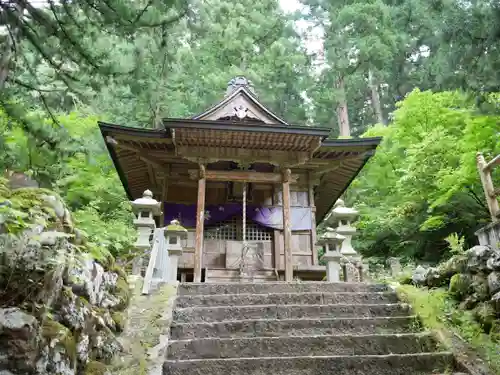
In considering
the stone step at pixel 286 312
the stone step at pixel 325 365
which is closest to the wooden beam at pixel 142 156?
the stone step at pixel 286 312

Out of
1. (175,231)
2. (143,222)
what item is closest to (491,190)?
(175,231)

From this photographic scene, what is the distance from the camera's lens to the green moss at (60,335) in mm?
3183

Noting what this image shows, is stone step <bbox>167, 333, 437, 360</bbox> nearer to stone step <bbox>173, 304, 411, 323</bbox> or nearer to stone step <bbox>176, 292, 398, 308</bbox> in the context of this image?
stone step <bbox>173, 304, 411, 323</bbox>

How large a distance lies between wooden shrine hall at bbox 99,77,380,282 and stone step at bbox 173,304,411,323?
12.2 ft

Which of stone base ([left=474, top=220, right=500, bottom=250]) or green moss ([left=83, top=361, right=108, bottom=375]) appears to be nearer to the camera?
green moss ([left=83, top=361, right=108, bottom=375])

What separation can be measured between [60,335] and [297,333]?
2.98m

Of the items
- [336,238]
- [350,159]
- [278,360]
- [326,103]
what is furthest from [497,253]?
[326,103]

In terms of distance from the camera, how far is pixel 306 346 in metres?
4.93

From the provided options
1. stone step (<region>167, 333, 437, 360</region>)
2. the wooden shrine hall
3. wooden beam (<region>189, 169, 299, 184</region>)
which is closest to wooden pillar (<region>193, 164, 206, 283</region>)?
the wooden shrine hall

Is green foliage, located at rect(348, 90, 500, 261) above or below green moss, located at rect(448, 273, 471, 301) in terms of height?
above

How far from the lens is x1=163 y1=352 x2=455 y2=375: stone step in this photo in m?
4.45

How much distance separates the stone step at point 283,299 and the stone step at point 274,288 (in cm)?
33

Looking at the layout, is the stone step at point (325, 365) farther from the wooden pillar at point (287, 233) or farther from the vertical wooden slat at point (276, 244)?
the vertical wooden slat at point (276, 244)

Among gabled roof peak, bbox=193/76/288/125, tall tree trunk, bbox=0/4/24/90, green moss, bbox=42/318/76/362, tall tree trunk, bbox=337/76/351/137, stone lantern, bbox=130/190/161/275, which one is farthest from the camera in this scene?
tall tree trunk, bbox=337/76/351/137
